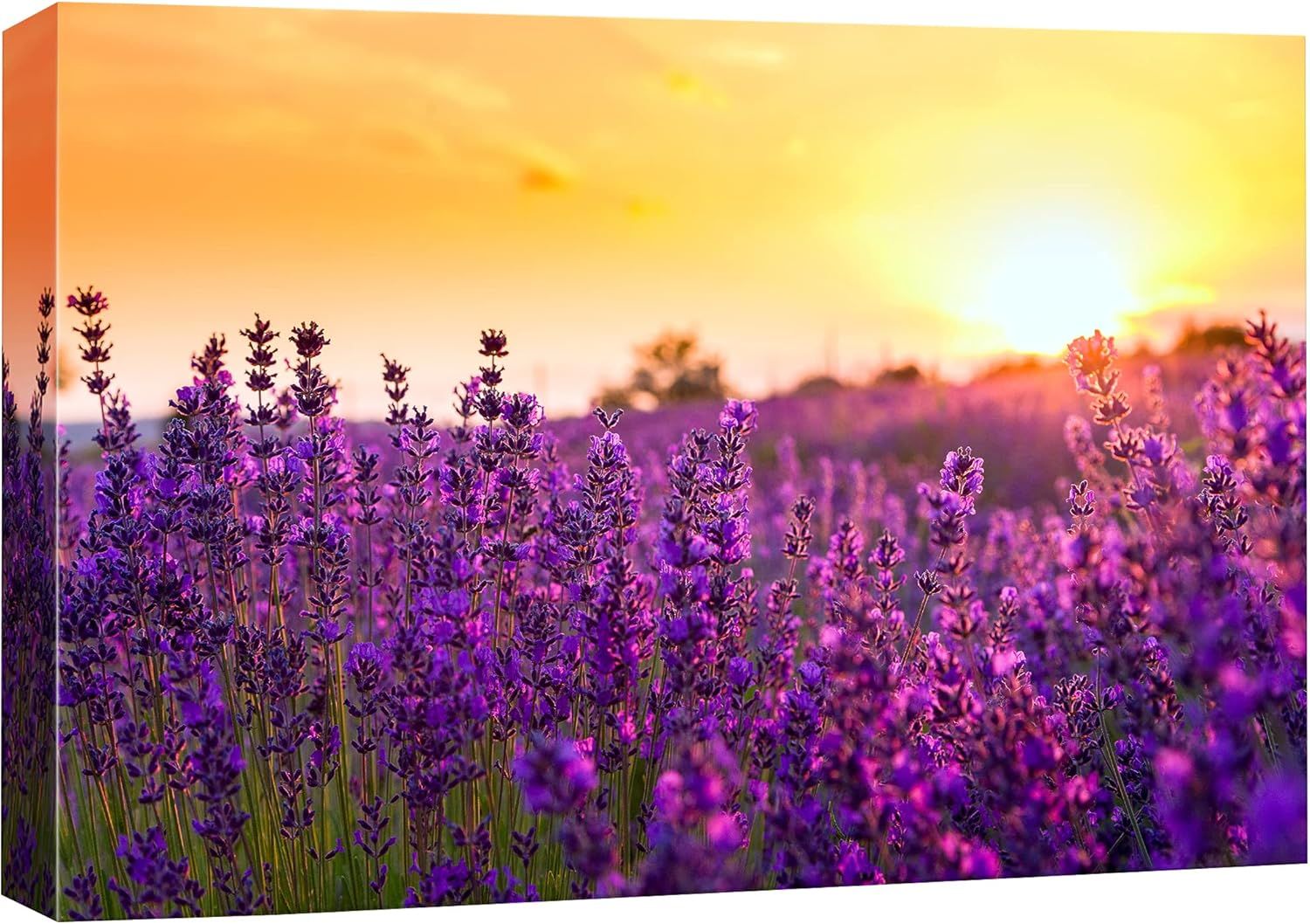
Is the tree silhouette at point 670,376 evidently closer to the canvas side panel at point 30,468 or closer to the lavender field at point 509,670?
the lavender field at point 509,670

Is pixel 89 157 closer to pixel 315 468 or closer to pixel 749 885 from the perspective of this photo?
pixel 315 468

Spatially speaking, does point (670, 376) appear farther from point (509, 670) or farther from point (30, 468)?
point (30, 468)

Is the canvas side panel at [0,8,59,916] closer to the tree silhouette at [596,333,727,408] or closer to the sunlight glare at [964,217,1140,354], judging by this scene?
the tree silhouette at [596,333,727,408]

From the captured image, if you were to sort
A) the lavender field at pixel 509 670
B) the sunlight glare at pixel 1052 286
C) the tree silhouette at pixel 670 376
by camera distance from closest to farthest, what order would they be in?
the lavender field at pixel 509 670 < the sunlight glare at pixel 1052 286 < the tree silhouette at pixel 670 376

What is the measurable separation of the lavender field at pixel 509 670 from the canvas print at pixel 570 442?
2 cm

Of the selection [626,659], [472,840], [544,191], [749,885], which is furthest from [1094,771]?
[544,191]

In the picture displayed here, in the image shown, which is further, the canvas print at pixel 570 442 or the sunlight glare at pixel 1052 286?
the sunlight glare at pixel 1052 286

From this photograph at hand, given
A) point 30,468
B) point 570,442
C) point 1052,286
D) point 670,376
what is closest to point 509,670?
point 570,442

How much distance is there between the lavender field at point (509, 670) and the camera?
12.2 feet

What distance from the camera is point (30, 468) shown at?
3.95m

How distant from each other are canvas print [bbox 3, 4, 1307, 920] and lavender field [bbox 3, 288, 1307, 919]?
0.02 metres

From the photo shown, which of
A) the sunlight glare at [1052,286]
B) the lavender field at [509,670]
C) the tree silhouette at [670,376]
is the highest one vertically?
the sunlight glare at [1052,286]

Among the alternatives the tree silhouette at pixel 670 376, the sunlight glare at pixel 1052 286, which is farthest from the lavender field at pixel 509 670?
the tree silhouette at pixel 670 376

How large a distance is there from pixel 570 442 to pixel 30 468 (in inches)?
58.9
